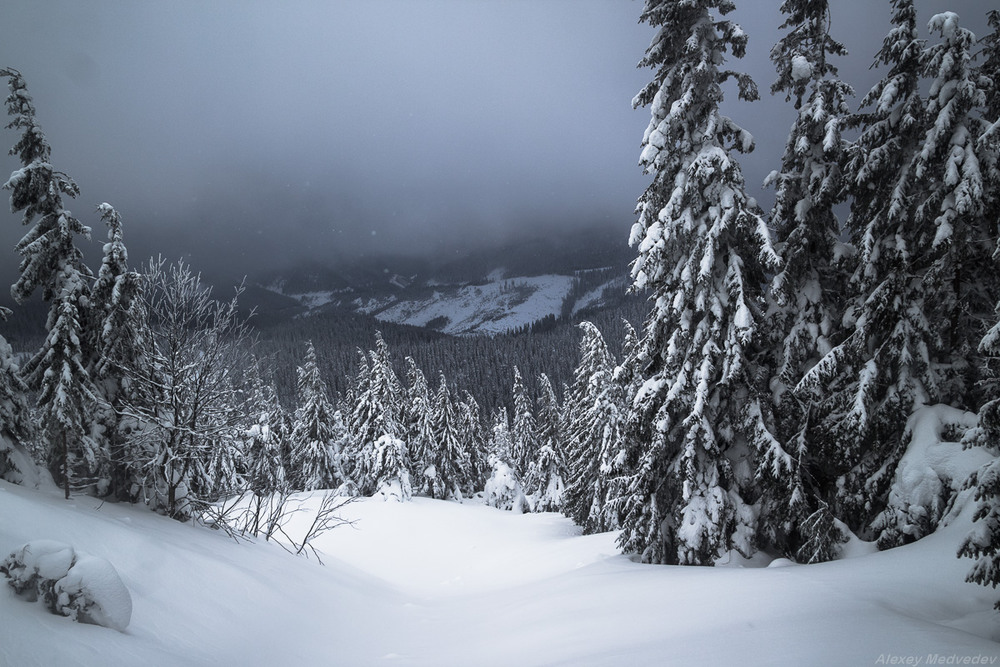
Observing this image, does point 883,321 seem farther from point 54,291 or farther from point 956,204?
point 54,291

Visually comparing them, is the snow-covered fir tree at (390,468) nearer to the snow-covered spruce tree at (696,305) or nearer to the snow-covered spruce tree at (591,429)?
the snow-covered spruce tree at (591,429)

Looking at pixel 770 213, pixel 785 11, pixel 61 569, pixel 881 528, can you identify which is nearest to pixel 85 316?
pixel 61 569

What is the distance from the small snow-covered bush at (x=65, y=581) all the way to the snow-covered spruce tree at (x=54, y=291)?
8.35 m

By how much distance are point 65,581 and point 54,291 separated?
1106 cm

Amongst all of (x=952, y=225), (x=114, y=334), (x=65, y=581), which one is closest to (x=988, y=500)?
(x=952, y=225)

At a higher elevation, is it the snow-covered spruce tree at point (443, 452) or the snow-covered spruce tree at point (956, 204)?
the snow-covered spruce tree at point (956, 204)

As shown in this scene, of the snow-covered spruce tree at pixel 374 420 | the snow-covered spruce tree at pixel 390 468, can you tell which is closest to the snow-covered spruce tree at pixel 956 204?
the snow-covered spruce tree at pixel 390 468

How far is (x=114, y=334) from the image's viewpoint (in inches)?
494

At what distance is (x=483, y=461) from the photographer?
66.4m

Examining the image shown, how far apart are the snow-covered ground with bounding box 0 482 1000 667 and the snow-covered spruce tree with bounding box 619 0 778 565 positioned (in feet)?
5.74

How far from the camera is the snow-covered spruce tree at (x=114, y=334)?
12367 millimetres

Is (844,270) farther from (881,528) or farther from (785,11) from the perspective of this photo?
Answer: (785,11)

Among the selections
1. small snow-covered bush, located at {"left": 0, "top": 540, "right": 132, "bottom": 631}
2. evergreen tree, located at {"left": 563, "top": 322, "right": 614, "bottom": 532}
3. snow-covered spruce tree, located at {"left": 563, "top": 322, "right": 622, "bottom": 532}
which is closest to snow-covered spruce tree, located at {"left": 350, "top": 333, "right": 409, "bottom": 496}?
snow-covered spruce tree, located at {"left": 563, "top": 322, "right": 622, "bottom": 532}

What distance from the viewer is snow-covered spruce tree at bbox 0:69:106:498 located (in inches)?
448
